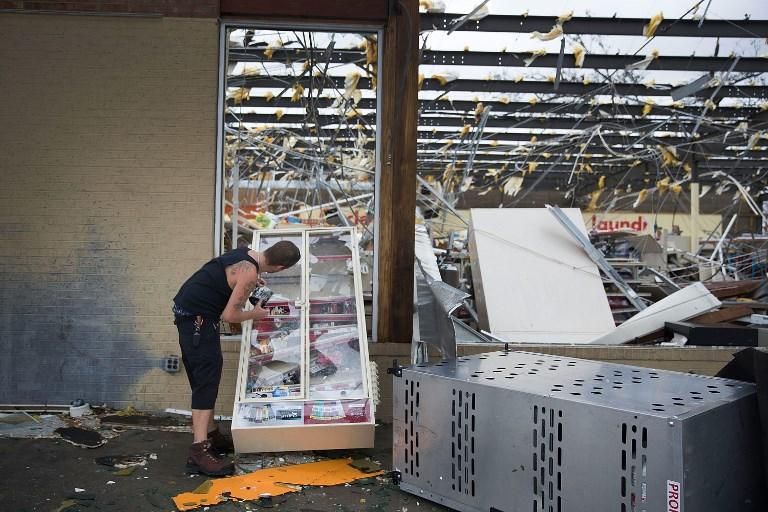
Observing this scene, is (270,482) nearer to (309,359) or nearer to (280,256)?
(309,359)

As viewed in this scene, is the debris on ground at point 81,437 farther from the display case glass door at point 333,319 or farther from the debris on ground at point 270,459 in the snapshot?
the display case glass door at point 333,319

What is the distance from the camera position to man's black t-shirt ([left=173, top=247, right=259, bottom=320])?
416 centimetres

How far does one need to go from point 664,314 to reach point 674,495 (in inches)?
154

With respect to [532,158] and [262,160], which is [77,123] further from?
[532,158]

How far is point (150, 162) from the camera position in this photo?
5.38m

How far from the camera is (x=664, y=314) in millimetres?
5965

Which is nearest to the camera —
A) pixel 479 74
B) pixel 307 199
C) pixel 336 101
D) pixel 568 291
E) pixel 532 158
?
pixel 568 291

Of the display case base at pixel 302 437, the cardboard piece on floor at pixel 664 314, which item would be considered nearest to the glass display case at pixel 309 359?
the display case base at pixel 302 437

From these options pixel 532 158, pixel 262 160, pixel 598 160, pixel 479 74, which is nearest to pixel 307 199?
pixel 262 160

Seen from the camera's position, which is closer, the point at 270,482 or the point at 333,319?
the point at 270,482

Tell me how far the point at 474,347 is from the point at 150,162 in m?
3.14

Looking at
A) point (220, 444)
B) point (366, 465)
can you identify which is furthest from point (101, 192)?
point (366, 465)

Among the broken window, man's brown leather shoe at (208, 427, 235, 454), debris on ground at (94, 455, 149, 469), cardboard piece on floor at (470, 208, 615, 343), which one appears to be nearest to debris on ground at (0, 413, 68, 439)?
debris on ground at (94, 455, 149, 469)

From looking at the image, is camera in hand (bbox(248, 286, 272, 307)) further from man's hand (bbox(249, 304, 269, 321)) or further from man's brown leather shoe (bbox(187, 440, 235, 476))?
man's brown leather shoe (bbox(187, 440, 235, 476))
